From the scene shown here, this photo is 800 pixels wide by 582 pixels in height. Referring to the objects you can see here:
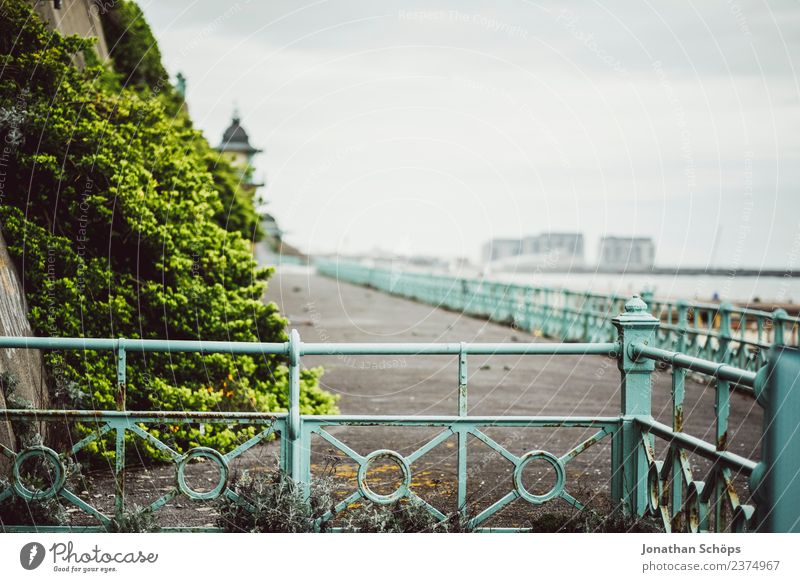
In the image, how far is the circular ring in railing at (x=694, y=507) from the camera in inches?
174

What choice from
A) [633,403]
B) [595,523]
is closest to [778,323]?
[633,403]

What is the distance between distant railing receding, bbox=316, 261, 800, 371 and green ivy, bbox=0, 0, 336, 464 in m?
4.63

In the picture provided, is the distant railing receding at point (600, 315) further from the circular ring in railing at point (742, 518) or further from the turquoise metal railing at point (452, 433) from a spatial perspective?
the circular ring in railing at point (742, 518)

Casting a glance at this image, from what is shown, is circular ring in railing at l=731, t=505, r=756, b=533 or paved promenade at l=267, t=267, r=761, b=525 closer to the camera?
circular ring in railing at l=731, t=505, r=756, b=533

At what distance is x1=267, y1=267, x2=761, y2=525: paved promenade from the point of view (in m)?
6.80

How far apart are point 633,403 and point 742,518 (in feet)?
4.41

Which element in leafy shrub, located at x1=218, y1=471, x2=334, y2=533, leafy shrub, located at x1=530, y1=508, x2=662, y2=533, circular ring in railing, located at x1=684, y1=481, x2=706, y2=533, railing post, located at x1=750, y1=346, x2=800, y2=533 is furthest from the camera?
leafy shrub, located at x1=530, y1=508, x2=662, y2=533

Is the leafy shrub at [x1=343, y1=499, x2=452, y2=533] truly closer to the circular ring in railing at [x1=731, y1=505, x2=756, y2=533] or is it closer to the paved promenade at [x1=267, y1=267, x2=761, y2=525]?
the paved promenade at [x1=267, y1=267, x2=761, y2=525]

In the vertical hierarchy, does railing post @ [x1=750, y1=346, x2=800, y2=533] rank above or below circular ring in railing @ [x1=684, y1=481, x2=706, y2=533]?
above

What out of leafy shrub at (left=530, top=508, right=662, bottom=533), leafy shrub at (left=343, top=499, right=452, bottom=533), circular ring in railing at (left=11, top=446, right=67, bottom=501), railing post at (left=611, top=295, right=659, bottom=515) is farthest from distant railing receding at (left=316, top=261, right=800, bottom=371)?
circular ring in railing at (left=11, top=446, right=67, bottom=501)

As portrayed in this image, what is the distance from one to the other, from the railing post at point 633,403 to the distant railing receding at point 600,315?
0.89m

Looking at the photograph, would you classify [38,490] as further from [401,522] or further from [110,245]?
[110,245]
